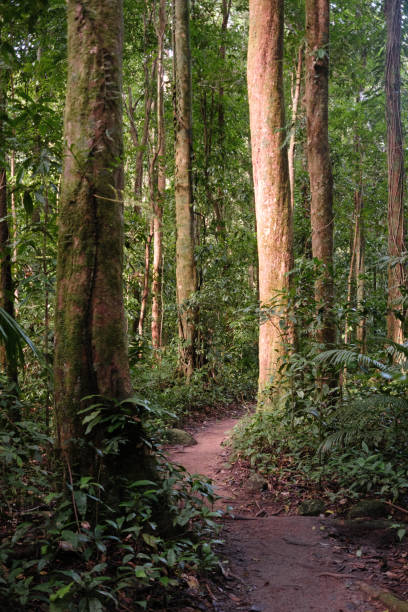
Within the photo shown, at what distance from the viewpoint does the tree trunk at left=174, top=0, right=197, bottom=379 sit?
11617mm

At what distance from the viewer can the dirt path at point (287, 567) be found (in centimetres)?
344

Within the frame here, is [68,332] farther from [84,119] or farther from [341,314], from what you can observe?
[341,314]

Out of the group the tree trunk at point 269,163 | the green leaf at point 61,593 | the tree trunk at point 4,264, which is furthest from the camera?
the tree trunk at point 269,163

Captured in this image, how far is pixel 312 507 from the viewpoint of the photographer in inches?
198

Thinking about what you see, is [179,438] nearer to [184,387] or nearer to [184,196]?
[184,387]

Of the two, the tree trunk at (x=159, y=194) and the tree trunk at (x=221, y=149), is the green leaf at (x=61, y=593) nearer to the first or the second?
the tree trunk at (x=159, y=194)

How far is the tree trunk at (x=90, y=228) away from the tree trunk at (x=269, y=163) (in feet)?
12.6

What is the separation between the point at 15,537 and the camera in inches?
111

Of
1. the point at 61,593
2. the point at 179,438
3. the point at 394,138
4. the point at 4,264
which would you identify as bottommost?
the point at 179,438

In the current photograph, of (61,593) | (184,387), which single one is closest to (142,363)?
(184,387)

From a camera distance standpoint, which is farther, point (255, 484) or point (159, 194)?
point (159, 194)

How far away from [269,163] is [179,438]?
4.77m

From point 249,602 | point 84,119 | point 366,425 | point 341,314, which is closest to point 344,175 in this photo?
point 341,314

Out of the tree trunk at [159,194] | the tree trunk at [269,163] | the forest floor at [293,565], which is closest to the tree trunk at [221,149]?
the tree trunk at [159,194]
